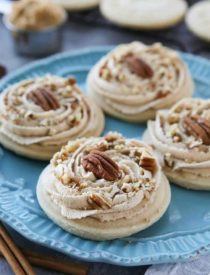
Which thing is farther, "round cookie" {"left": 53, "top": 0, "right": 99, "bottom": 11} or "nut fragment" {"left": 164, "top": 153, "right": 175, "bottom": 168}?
"round cookie" {"left": 53, "top": 0, "right": 99, "bottom": 11}

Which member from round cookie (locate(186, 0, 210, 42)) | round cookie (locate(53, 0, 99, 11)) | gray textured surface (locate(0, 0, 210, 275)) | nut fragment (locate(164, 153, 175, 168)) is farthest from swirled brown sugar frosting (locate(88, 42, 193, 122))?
round cookie (locate(53, 0, 99, 11))

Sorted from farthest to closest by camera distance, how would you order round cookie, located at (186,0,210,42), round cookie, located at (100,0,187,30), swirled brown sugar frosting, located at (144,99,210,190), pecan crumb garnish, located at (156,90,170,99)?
1. round cookie, located at (100,0,187,30)
2. round cookie, located at (186,0,210,42)
3. pecan crumb garnish, located at (156,90,170,99)
4. swirled brown sugar frosting, located at (144,99,210,190)

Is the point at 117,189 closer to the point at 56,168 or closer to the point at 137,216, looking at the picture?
the point at 137,216

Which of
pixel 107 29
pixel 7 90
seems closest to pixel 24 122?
pixel 7 90

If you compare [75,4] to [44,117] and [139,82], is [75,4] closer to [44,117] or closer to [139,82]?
[139,82]

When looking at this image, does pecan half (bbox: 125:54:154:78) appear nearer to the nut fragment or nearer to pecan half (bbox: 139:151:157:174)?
the nut fragment

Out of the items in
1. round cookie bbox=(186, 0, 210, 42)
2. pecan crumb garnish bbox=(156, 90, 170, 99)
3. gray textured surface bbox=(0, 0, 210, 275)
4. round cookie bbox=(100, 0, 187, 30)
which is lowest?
gray textured surface bbox=(0, 0, 210, 275)

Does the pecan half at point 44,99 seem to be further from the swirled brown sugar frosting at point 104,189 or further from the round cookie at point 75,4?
the round cookie at point 75,4

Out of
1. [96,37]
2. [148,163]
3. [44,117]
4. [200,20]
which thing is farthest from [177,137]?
[96,37]
